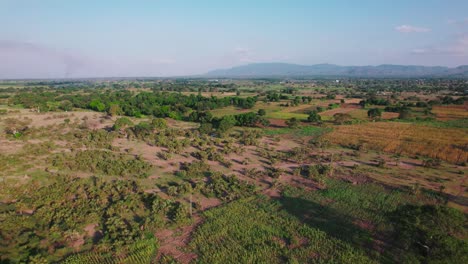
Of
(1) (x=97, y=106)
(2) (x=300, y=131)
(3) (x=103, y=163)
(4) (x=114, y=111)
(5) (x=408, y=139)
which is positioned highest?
(1) (x=97, y=106)

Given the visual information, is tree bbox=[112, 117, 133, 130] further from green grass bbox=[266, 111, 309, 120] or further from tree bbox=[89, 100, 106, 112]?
green grass bbox=[266, 111, 309, 120]

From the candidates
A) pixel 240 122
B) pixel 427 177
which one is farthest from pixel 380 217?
pixel 240 122

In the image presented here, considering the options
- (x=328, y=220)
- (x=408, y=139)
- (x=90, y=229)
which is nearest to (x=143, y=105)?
(x=90, y=229)

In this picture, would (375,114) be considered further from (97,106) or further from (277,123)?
(97,106)

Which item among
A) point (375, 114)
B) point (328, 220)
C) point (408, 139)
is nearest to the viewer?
point (328, 220)

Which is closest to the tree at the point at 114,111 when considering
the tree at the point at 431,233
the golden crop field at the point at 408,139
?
the golden crop field at the point at 408,139
